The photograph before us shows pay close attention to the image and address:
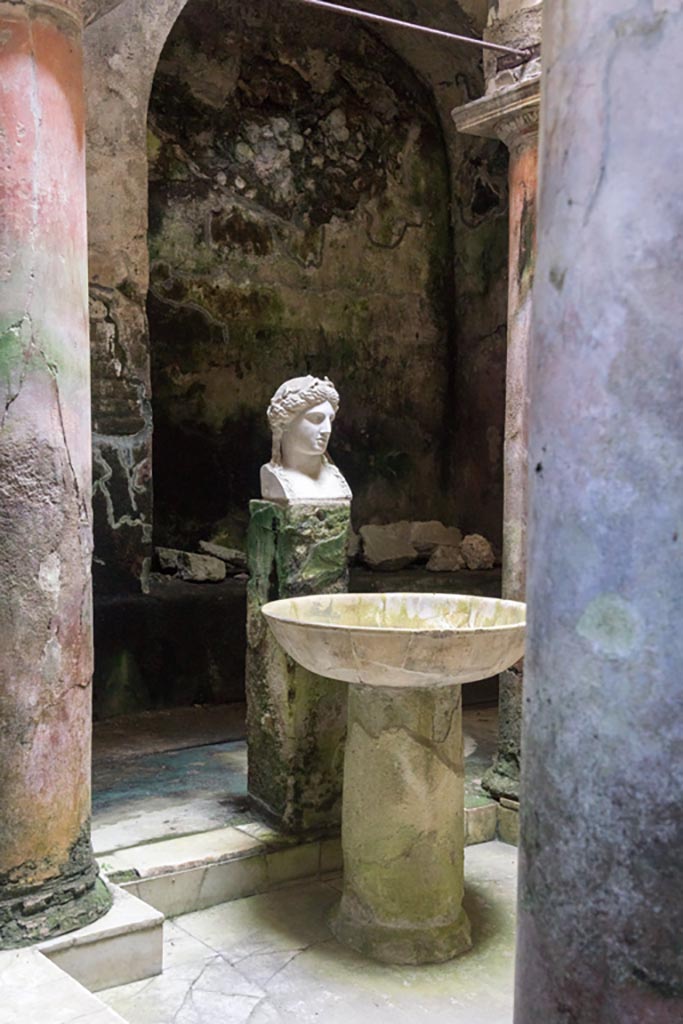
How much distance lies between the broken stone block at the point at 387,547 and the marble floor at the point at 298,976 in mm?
3295

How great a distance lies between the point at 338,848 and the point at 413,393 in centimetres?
418

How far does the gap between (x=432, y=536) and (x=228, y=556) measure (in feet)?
5.39

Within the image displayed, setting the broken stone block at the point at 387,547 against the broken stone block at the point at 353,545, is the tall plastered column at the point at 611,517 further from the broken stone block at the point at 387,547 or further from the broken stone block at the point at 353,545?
the broken stone block at the point at 353,545

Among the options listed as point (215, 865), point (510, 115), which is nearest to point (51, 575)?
point (215, 865)

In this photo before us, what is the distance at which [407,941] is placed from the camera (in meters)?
3.63

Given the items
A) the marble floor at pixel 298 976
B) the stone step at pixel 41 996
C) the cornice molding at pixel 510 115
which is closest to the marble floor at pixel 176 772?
the marble floor at pixel 298 976

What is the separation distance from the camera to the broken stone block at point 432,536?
24.9ft

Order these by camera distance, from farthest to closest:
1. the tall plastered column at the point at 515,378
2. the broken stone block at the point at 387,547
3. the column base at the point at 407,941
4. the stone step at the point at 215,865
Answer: the broken stone block at the point at 387,547, the tall plastered column at the point at 515,378, the stone step at the point at 215,865, the column base at the point at 407,941

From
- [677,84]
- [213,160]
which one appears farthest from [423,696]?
[213,160]

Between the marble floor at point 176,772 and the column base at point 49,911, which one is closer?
the column base at point 49,911

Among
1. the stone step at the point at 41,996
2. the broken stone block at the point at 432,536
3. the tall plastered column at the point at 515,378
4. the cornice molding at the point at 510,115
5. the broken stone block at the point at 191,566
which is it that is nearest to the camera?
the stone step at the point at 41,996

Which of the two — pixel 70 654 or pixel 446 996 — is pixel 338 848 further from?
pixel 70 654

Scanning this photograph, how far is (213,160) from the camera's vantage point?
6.77m

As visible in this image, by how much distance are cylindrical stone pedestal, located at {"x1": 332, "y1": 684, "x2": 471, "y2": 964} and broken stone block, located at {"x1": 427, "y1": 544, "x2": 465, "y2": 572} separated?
3.53 meters
